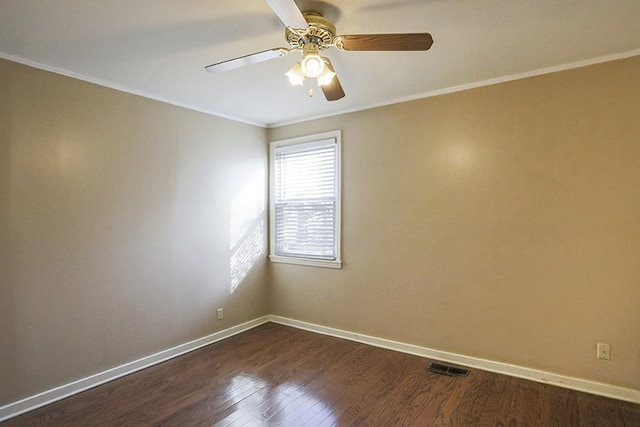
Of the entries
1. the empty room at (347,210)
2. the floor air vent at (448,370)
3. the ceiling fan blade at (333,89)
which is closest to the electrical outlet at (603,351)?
the empty room at (347,210)

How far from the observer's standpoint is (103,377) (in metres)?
2.88

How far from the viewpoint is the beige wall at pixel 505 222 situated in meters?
2.54

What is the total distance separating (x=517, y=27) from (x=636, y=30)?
758mm

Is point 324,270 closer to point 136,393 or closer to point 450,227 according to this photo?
point 450,227

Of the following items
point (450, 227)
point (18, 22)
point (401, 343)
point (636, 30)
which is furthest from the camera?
point (401, 343)

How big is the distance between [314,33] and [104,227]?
7.49ft

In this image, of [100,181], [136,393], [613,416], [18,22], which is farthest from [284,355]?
[18,22]

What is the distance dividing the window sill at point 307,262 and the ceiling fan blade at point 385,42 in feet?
7.97

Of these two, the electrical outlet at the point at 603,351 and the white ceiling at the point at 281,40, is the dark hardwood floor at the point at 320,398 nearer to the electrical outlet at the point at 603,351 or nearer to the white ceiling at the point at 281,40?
the electrical outlet at the point at 603,351

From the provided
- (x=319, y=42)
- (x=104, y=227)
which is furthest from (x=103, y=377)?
(x=319, y=42)

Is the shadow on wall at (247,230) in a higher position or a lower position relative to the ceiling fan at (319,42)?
lower

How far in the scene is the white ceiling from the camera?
1.89m

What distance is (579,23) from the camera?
6.77 feet

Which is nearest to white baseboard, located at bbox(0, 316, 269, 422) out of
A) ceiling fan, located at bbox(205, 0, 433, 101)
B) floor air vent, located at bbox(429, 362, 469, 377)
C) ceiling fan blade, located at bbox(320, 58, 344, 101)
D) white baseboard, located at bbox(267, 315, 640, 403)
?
white baseboard, located at bbox(267, 315, 640, 403)
